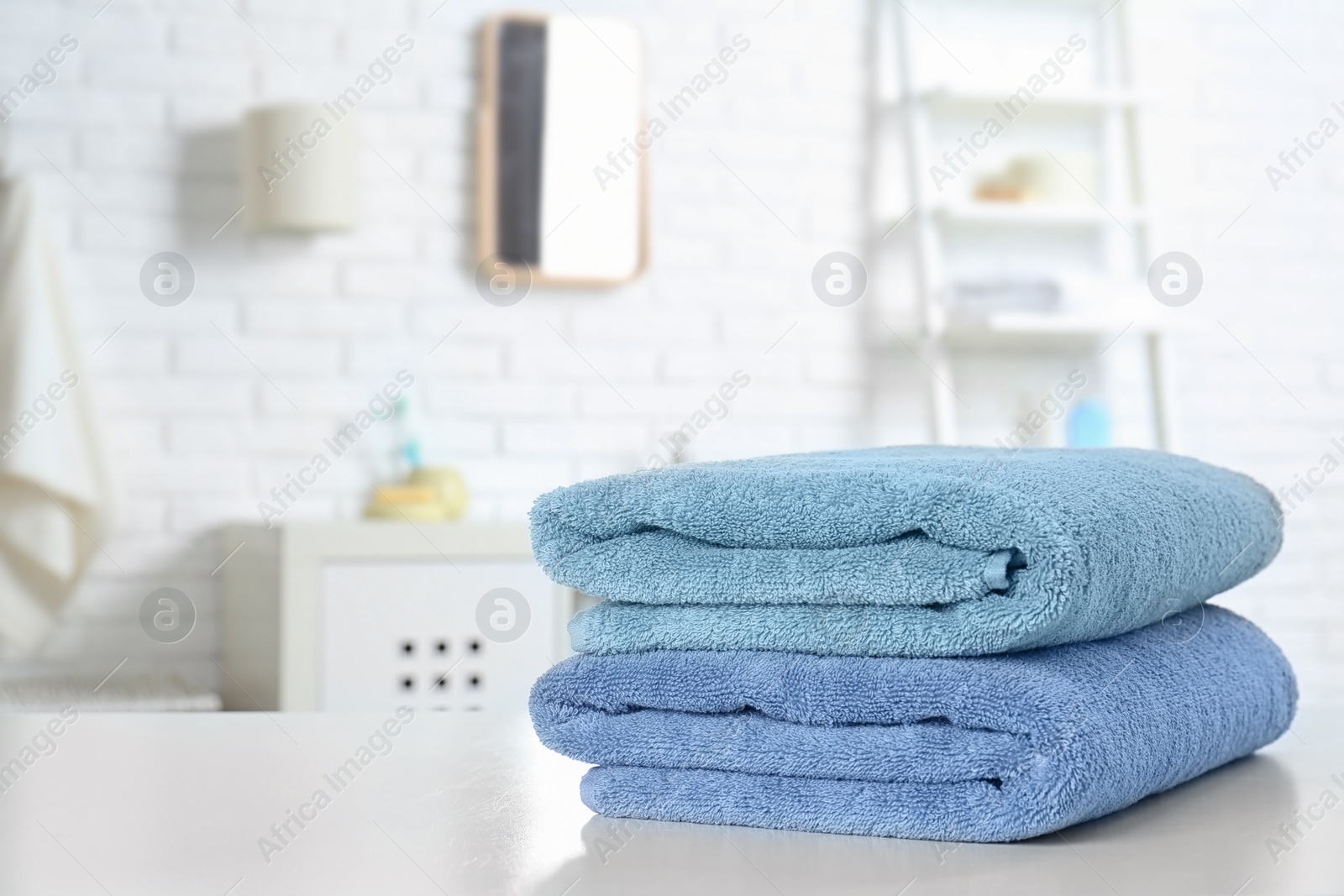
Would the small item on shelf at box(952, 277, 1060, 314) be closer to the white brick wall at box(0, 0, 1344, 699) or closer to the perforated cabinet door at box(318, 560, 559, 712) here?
the white brick wall at box(0, 0, 1344, 699)

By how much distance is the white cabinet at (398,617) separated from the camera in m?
1.97

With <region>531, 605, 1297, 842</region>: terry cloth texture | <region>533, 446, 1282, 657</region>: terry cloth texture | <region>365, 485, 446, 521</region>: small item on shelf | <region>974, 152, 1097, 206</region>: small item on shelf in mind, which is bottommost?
<region>365, 485, 446, 521</region>: small item on shelf

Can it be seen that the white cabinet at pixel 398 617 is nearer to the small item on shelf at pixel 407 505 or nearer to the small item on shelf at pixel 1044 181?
the small item on shelf at pixel 407 505

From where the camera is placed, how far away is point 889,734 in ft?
1.68

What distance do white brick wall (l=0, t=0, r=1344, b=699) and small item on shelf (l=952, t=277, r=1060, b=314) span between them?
244 mm

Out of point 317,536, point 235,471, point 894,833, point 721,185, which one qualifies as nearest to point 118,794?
point 894,833

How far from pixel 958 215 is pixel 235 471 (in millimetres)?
1391

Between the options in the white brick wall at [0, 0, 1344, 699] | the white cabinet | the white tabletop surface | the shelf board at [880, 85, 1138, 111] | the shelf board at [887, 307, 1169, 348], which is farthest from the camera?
the shelf board at [880, 85, 1138, 111]

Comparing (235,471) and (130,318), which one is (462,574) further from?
(130,318)

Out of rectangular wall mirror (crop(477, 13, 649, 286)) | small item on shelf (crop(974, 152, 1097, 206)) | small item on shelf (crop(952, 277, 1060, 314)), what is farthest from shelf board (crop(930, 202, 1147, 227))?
rectangular wall mirror (crop(477, 13, 649, 286))

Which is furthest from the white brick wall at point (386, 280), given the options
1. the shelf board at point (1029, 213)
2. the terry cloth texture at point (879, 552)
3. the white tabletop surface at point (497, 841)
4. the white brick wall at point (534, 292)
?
the terry cloth texture at point (879, 552)

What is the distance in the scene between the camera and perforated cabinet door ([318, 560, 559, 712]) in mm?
1992

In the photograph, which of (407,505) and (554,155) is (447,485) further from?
(554,155)

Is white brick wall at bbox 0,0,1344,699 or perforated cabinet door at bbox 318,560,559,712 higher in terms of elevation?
white brick wall at bbox 0,0,1344,699
